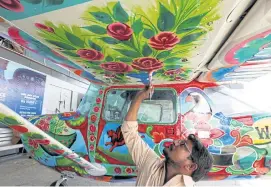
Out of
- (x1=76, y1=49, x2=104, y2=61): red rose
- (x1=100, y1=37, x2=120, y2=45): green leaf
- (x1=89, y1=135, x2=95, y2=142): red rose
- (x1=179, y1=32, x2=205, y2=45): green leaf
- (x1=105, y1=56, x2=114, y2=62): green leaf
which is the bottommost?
(x1=89, y1=135, x2=95, y2=142): red rose

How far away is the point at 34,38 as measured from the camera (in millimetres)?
1793

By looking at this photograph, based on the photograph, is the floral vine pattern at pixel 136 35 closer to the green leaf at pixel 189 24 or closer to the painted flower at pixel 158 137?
the green leaf at pixel 189 24

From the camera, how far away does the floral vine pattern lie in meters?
1.31

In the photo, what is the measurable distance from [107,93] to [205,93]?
1.31 metres

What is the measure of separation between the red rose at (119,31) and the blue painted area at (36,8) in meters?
0.31

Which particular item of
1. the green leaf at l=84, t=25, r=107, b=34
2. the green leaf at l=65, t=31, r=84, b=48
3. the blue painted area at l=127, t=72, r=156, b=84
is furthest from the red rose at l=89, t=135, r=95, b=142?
the green leaf at l=84, t=25, r=107, b=34

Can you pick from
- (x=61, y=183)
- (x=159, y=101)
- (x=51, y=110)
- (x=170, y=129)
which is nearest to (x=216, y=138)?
(x=170, y=129)

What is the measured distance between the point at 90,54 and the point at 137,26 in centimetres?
67

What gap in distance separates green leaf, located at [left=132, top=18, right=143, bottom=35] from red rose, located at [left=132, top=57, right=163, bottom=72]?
1.71 ft

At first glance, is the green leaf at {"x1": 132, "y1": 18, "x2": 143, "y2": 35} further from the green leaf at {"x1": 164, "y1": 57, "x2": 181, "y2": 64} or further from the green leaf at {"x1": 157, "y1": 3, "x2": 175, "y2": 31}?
the green leaf at {"x1": 164, "y1": 57, "x2": 181, "y2": 64}

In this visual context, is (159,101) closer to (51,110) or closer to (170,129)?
(170,129)

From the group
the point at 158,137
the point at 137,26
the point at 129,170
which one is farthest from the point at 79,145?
the point at 137,26

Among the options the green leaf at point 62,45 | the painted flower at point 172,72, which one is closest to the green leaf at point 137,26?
the green leaf at point 62,45

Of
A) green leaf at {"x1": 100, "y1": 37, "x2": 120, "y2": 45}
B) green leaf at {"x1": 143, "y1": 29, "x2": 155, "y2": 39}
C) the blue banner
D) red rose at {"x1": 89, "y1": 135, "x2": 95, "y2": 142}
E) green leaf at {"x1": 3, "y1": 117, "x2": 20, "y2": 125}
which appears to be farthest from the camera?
the blue banner
